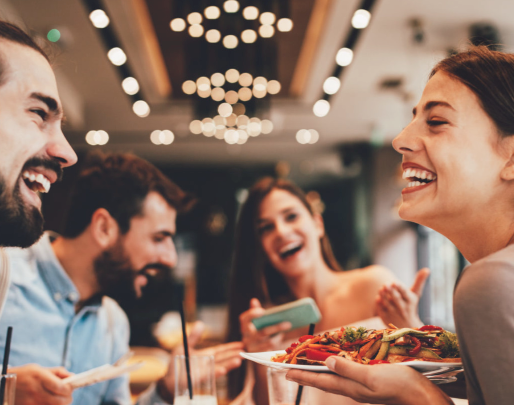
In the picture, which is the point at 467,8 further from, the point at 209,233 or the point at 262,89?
the point at 209,233

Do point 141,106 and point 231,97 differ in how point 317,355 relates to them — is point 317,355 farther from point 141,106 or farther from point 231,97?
point 231,97

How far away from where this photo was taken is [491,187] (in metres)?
0.99

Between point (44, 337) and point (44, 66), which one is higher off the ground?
point (44, 66)

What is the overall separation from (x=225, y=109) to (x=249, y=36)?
0.98 meters

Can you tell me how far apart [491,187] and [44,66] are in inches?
43.7

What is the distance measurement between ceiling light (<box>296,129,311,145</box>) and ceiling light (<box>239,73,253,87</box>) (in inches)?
98.3

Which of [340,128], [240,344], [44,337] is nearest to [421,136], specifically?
[240,344]

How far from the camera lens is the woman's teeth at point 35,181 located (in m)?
1.12

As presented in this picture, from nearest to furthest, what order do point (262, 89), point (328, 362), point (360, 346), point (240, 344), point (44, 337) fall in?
point (328, 362)
point (360, 346)
point (44, 337)
point (240, 344)
point (262, 89)

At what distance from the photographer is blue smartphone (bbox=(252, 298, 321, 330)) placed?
1597 millimetres

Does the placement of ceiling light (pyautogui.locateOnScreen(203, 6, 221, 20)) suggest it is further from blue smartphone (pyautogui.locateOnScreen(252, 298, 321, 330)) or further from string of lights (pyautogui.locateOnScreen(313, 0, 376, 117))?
blue smartphone (pyautogui.locateOnScreen(252, 298, 321, 330))

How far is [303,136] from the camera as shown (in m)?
6.13

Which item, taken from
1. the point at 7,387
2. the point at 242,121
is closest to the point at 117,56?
the point at 242,121

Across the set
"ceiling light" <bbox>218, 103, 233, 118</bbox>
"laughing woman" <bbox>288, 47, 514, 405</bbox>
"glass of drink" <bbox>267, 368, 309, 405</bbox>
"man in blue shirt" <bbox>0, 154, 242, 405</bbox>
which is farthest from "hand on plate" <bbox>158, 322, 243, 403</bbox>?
"ceiling light" <bbox>218, 103, 233, 118</bbox>
